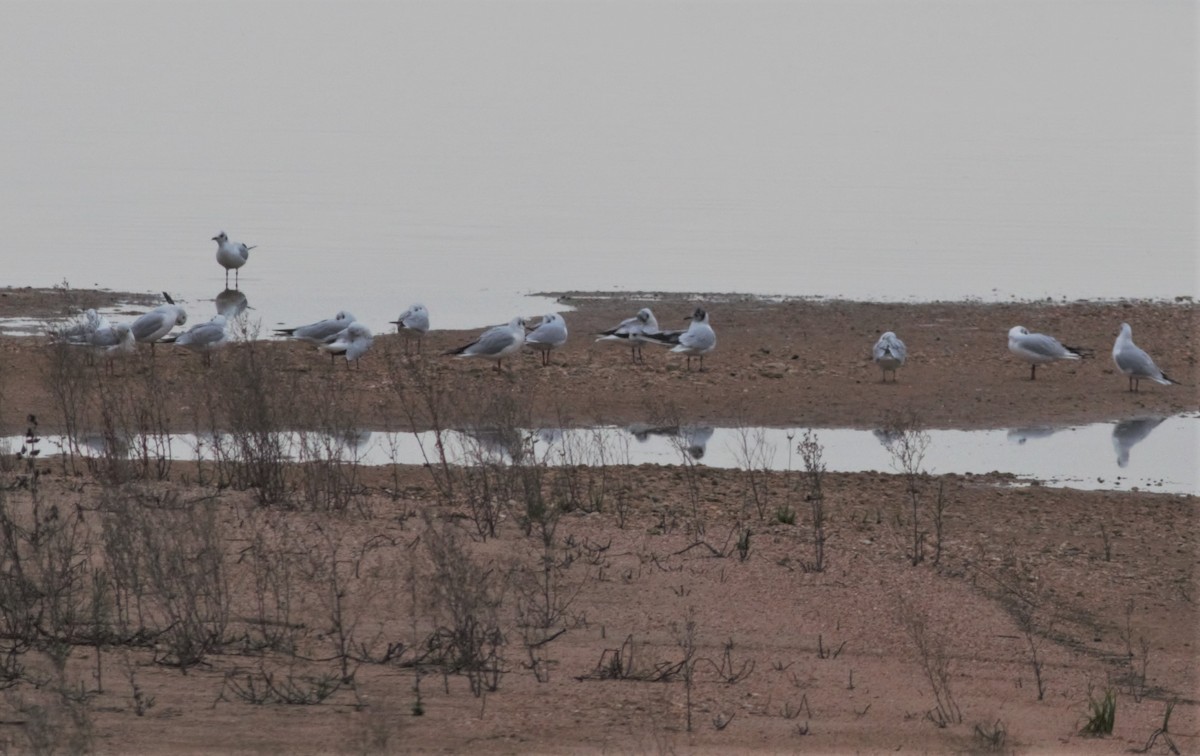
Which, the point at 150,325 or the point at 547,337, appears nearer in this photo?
the point at 150,325

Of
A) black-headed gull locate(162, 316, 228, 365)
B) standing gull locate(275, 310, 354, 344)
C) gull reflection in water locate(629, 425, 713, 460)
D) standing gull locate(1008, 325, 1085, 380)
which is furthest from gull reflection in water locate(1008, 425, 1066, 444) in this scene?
black-headed gull locate(162, 316, 228, 365)

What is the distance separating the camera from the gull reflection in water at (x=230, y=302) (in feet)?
89.0

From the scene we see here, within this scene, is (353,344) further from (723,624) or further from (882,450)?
(723,624)

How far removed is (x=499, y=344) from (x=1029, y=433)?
5966 mm

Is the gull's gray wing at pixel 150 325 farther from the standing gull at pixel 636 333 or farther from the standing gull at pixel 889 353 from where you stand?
the standing gull at pixel 889 353

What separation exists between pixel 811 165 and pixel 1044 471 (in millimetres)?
43258

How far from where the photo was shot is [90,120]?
6706 centimetres

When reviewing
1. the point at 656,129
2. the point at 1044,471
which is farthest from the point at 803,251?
the point at 656,129

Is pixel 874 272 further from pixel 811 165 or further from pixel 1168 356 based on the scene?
pixel 811 165

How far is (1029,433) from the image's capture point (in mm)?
19359

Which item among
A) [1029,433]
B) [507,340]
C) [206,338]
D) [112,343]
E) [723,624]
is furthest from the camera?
[507,340]

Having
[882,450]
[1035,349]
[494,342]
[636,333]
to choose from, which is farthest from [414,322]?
[1035,349]

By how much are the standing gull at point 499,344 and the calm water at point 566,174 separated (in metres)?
4.87

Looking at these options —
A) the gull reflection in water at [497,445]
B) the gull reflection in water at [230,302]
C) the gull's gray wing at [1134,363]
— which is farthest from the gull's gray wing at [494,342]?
the gull reflection in water at [497,445]
